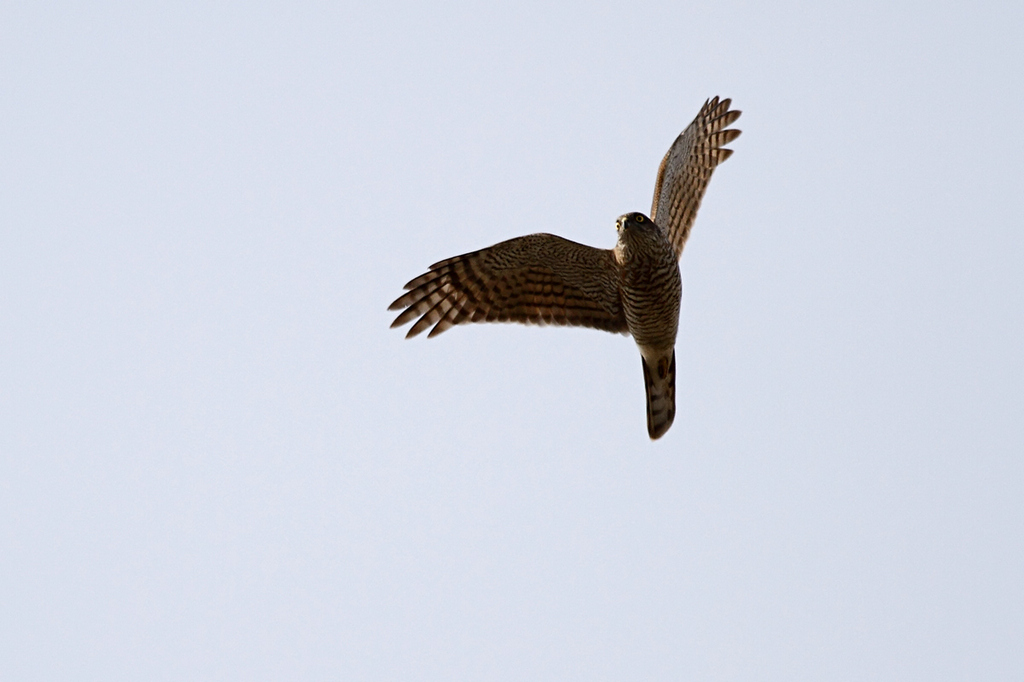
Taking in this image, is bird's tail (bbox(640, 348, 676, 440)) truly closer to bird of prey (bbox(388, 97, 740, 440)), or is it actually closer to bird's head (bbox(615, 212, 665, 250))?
bird of prey (bbox(388, 97, 740, 440))

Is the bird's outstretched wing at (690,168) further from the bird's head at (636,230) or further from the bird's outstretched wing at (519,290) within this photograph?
the bird's head at (636,230)

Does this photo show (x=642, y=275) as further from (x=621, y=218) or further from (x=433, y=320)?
(x=433, y=320)

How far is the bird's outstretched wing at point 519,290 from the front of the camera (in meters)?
11.7

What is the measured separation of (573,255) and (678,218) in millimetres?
1890

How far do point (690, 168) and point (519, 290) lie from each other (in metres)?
2.58

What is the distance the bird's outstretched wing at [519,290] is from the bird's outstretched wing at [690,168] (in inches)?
41.5

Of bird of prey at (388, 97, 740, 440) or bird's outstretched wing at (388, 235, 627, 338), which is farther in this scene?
bird's outstretched wing at (388, 235, 627, 338)

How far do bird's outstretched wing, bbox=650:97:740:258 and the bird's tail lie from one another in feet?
4.31

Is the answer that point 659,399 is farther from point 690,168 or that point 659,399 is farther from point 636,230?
point 690,168

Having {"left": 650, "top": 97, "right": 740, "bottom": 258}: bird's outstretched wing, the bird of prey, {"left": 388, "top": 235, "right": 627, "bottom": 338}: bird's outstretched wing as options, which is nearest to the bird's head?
the bird of prey

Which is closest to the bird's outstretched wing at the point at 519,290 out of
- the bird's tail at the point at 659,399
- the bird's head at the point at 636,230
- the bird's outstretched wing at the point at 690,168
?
the bird's head at the point at 636,230

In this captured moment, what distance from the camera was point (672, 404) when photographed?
12695mm

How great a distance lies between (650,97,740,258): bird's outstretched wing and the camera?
1238 cm

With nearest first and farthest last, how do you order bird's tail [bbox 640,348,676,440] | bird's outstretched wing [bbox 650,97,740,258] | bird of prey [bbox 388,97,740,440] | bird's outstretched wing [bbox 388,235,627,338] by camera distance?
bird of prey [bbox 388,97,740,440] → bird's outstretched wing [bbox 388,235,627,338] → bird's outstretched wing [bbox 650,97,740,258] → bird's tail [bbox 640,348,676,440]
